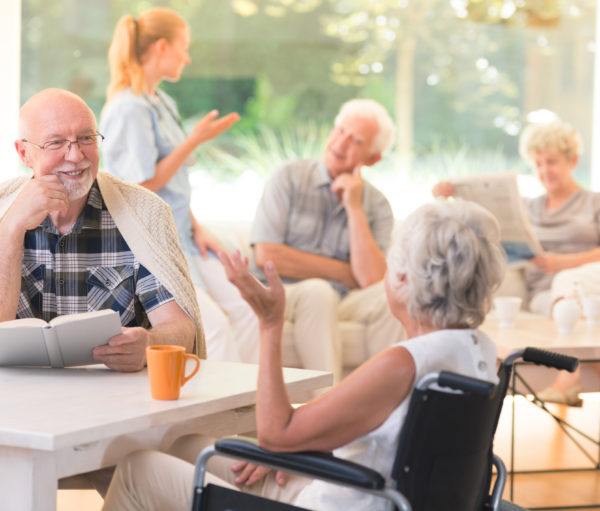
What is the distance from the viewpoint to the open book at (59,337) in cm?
169

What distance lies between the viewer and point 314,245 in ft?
13.3

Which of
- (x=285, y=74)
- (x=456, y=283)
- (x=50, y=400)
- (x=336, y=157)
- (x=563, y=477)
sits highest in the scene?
(x=285, y=74)

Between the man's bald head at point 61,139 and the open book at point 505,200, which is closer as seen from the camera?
the man's bald head at point 61,139

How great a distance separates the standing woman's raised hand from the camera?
137 centimetres

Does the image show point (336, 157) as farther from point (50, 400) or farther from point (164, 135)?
point (50, 400)

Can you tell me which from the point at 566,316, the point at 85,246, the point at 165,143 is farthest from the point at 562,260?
the point at 85,246

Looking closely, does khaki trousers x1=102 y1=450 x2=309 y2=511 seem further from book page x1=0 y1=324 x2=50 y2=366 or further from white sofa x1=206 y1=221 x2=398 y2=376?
white sofa x1=206 y1=221 x2=398 y2=376

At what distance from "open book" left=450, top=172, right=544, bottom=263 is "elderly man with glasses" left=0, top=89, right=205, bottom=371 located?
252cm

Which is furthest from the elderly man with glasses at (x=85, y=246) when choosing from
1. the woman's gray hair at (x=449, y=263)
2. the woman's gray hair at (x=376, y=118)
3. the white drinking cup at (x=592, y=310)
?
the woman's gray hair at (x=376, y=118)

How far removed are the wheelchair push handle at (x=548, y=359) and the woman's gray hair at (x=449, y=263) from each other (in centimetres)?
21

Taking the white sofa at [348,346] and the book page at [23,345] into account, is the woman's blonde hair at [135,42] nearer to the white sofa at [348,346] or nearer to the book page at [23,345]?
the white sofa at [348,346]

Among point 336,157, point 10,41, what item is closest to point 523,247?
point 336,157

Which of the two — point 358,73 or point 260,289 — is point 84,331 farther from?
point 358,73

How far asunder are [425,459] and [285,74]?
4.08 metres
